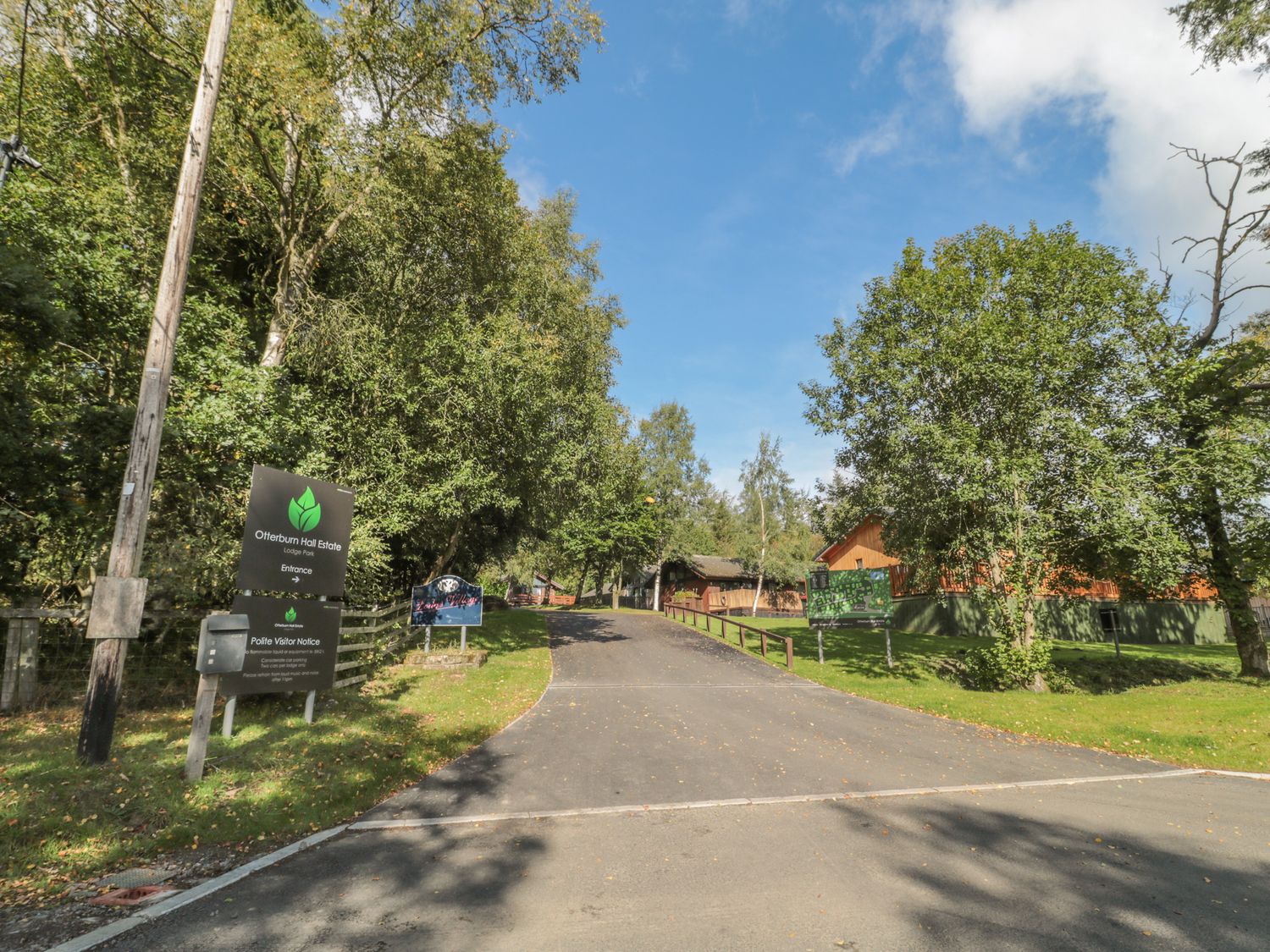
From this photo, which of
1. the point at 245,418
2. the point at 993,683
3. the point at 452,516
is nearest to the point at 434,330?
the point at 452,516

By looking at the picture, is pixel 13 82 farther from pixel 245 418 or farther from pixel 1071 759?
pixel 1071 759

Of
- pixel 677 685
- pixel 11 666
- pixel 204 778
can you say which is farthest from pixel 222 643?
pixel 677 685

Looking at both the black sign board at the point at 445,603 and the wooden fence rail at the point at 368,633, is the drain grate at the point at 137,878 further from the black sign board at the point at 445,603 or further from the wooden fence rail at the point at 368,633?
the black sign board at the point at 445,603

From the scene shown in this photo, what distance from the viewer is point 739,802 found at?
267 inches

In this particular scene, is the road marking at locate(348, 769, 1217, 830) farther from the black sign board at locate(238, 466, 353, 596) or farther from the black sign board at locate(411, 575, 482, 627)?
the black sign board at locate(411, 575, 482, 627)

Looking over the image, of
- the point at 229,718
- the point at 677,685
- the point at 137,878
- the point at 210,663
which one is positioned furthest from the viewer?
the point at 677,685

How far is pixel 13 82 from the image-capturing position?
11.6 meters

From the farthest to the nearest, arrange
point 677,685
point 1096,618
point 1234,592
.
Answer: point 1096,618, point 1234,592, point 677,685

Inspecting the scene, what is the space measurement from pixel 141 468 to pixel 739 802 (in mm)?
8270

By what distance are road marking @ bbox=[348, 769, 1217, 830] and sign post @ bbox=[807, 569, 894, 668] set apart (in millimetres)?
9709

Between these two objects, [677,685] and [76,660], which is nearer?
[76,660]

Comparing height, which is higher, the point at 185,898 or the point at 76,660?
the point at 76,660

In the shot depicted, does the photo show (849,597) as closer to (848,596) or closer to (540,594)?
(848,596)

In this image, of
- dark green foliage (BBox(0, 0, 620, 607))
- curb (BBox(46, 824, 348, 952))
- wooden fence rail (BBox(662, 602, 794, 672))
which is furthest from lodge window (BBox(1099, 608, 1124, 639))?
curb (BBox(46, 824, 348, 952))
